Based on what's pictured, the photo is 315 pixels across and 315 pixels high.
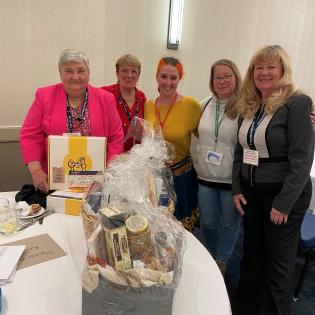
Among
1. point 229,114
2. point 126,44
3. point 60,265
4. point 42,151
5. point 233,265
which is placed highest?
point 126,44

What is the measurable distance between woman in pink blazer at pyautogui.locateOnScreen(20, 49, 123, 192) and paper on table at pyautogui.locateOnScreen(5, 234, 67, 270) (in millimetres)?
517

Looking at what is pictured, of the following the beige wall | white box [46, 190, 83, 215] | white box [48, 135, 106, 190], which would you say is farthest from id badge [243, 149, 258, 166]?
the beige wall

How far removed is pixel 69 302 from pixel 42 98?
1232mm

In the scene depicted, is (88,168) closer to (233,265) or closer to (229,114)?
(229,114)

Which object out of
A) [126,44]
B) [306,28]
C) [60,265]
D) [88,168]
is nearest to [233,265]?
[88,168]

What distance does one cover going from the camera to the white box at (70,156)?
1.55 metres

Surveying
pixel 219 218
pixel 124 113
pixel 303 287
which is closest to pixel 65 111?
pixel 124 113

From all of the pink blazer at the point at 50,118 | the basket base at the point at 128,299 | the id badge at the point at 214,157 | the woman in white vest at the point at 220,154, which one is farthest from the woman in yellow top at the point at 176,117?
the basket base at the point at 128,299

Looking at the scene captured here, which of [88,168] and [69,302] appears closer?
[69,302]

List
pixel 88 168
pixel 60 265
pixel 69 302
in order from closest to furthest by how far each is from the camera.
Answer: pixel 69 302, pixel 60 265, pixel 88 168

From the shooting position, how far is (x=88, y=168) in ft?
5.22

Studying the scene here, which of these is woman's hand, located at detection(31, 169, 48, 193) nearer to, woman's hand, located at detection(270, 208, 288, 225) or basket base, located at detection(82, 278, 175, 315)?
basket base, located at detection(82, 278, 175, 315)

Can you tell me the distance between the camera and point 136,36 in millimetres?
3064

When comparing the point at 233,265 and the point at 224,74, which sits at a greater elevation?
the point at 224,74
